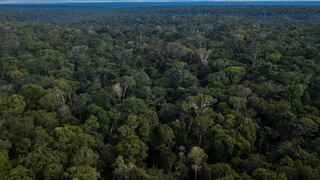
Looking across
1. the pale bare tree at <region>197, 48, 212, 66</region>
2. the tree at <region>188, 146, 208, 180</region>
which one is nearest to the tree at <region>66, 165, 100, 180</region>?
the tree at <region>188, 146, 208, 180</region>

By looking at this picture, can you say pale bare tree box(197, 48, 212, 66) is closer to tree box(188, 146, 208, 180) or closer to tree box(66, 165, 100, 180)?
tree box(188, 146, 208, 180)

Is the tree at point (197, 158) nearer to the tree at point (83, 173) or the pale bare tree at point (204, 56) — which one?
the tree at point (83, 173)

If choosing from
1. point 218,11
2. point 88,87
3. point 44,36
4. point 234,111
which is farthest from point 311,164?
point 218,11

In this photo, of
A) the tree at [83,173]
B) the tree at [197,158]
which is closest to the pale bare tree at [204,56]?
the tree at [197,158]

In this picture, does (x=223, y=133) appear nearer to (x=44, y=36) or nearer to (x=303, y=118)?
(x=303, y=118)

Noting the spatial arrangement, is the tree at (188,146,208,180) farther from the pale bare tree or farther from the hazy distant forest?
the pale bare tree

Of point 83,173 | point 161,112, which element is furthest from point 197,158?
point 161,112

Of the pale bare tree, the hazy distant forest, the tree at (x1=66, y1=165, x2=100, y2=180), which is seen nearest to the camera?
the tree at (x1=66, y1=165, x2=100, y2=180)

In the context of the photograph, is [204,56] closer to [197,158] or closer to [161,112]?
[161,112]

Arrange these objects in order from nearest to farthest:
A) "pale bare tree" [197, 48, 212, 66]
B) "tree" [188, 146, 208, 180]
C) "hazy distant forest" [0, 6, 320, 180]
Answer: "hazy distant forest" [0, 6, 320, 180]
"tree" [188, 146, 208, 180]
"pale bare tree" [197, 48, 212, 66]

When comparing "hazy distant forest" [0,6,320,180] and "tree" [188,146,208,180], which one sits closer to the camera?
"hazy distant forest" [0,6,320,180]
